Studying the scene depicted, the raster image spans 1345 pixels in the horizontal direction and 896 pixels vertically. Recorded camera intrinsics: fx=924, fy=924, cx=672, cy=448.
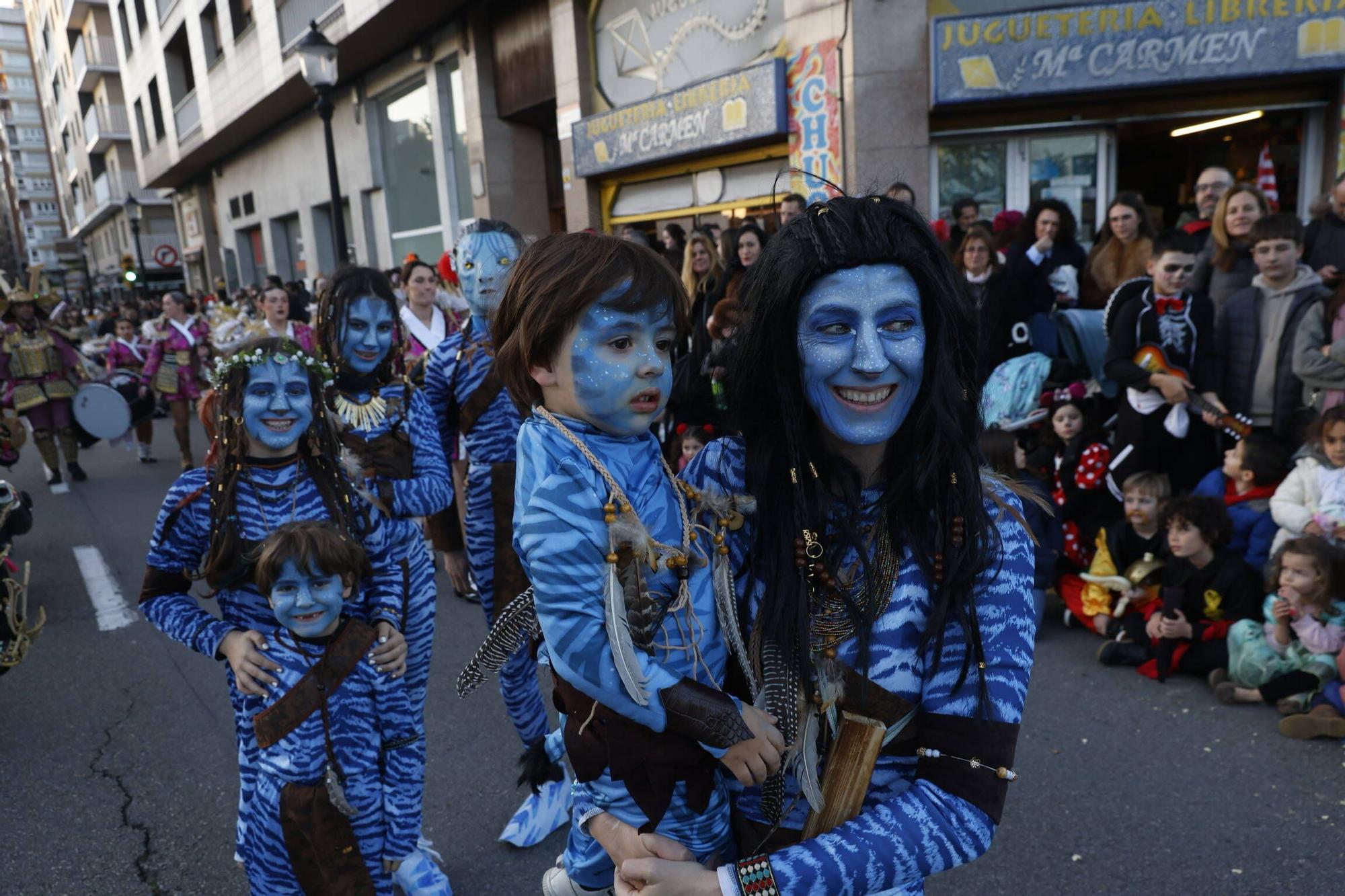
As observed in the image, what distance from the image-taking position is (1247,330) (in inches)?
190

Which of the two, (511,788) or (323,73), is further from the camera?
(323,73)

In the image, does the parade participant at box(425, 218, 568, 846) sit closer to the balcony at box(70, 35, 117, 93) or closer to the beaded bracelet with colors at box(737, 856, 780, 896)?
the beaded bracelet with colors at box(737, 856, 780, 896)

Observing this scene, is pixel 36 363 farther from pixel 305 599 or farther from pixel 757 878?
pixel 757 878

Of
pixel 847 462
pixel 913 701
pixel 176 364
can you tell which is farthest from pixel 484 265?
pixel 176 364

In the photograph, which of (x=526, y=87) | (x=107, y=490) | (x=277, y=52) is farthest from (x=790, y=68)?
(x=277, y=52)

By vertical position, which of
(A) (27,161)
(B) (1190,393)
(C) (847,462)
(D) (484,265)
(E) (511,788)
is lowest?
(E) (511,788)

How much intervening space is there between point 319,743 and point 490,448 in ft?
4.01

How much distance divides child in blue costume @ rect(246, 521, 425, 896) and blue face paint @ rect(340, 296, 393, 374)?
1043mm

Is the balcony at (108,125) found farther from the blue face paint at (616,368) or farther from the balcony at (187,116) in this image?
the blue face paint at (616,368)

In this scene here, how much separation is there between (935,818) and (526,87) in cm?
1369

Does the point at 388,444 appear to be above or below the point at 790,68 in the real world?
below

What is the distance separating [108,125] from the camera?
134 ft

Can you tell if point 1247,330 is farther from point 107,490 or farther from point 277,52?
point 277,52

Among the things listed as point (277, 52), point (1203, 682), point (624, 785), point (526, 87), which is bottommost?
point (1203, 682)
